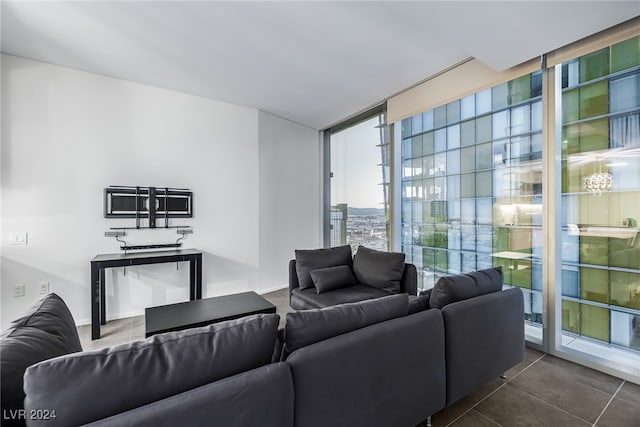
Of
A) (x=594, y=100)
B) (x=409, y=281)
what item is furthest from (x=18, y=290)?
(x=594, y=100)

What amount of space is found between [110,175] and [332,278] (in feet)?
8.97

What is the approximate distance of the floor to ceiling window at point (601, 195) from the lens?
2.12m

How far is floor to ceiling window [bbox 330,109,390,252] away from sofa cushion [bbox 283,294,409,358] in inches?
97.7

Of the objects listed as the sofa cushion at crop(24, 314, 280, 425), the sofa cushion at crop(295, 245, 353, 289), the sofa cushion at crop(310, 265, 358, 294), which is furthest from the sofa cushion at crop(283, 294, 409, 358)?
the sofa cushion at crop(295, 245, 353, 289)

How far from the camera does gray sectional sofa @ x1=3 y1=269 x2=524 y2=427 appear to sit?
822mm

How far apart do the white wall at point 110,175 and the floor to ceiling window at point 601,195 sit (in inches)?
138

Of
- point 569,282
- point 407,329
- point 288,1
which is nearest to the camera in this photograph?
point 407,329

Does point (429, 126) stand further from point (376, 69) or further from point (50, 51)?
point (50, 51)

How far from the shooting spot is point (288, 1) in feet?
6.61

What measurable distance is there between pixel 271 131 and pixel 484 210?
3072 millimetres

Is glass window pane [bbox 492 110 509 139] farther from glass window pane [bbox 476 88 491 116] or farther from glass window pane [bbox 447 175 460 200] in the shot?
glass window pane [bbox 447 175 460 200]

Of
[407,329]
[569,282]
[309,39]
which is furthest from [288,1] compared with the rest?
[569,282]

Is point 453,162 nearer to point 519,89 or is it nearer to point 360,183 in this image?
point 519,89

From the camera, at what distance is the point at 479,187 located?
3037mm
